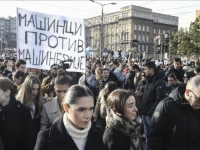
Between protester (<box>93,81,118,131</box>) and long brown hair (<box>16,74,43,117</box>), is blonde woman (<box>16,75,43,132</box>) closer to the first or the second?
long brown hair (<box>16,74,43,117</box>)

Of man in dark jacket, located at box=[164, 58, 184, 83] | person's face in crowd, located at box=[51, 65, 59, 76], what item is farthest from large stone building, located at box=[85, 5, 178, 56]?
person's face in crowd, located at box=[51, 65, 59, 76]

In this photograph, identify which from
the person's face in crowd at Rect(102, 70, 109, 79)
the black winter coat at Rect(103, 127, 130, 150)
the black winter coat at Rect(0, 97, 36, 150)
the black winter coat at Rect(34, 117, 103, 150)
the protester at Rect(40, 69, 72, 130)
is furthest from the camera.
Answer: the person's face in crowd at Rect(102, 70, 109, 79)

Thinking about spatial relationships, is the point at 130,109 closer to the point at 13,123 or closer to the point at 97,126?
the point at 97,126

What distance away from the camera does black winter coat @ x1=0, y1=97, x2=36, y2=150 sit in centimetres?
309

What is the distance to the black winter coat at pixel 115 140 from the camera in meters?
2.74

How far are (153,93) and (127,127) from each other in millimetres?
2784

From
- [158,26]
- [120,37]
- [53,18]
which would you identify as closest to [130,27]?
[120,37]

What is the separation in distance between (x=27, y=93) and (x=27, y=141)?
2.65ft

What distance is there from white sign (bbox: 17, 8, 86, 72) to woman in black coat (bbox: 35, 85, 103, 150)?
12.2ft

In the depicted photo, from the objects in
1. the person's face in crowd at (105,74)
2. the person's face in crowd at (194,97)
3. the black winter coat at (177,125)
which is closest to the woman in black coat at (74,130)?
the black winter coat at (177,125)

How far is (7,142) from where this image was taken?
3.14 metres

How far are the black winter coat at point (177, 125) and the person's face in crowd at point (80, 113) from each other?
102 cm

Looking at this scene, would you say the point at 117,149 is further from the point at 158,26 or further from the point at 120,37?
the point at 158,26

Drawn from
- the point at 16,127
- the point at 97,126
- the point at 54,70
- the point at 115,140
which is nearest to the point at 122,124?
the point at 115,140
